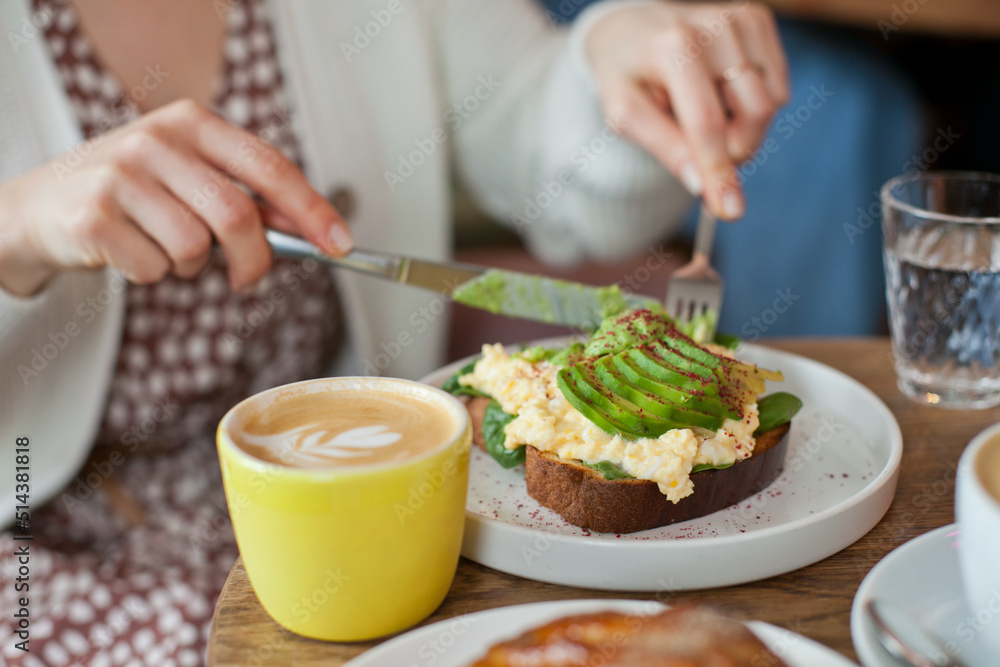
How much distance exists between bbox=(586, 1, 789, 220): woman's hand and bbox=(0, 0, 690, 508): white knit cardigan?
0.25 m

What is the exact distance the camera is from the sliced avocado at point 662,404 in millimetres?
848

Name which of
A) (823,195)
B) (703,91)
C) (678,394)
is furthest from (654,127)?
(823,195)

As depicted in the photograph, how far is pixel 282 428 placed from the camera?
756 mm

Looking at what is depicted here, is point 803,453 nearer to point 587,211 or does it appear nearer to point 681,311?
point 681,311

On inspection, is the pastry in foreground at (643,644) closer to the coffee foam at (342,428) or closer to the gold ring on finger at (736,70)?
the coffee foam at (342,428)

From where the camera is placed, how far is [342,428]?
76cm

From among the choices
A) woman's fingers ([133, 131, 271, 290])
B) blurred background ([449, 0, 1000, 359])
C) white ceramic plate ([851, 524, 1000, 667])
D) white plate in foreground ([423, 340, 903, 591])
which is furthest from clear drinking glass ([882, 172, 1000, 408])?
blurred background ([449, 0, 1000, 359])

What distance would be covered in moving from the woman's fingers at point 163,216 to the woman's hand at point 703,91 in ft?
2.52

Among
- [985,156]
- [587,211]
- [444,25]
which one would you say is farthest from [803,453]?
[985,156]

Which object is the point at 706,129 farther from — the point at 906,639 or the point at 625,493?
the point at 906,639

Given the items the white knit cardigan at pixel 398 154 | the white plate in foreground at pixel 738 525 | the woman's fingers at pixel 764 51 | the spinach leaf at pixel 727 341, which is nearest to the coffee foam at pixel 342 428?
the white plate in foreground at pixel 738 525

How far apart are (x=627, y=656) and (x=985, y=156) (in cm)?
460

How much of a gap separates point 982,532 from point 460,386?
0.62 metres

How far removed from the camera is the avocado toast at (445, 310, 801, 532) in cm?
84
